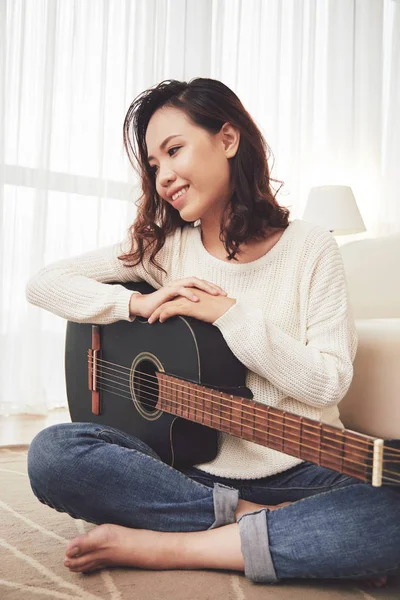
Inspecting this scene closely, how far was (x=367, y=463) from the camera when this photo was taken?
79 cm

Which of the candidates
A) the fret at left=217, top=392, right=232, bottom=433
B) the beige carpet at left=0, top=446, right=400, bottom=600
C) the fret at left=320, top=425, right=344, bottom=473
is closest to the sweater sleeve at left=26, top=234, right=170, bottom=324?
the fret at left=217, top=392, right=232, bottom=433

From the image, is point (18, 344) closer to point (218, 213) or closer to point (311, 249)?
point (218, 213)

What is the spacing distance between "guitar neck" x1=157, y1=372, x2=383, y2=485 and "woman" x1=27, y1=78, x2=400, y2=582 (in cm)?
11

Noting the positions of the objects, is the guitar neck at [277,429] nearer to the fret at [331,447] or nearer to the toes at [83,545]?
the fret at [331,447]

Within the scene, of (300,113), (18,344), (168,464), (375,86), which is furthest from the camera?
(375,86)

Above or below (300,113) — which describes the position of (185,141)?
below

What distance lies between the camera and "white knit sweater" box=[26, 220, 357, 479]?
1.08 metres

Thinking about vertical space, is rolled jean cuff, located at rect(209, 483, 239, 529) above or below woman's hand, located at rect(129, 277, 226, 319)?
below

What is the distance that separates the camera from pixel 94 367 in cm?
138

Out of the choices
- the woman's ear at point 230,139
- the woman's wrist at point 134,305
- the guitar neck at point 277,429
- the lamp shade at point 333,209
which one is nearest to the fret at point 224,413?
the guitar neck at point 277,429

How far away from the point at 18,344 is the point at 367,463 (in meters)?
2.21

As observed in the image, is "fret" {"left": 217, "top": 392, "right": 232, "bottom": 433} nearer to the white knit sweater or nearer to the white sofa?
the white knit sweater

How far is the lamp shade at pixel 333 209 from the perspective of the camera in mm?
3127

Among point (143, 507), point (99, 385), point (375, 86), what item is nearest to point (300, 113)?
point (375, 86)
